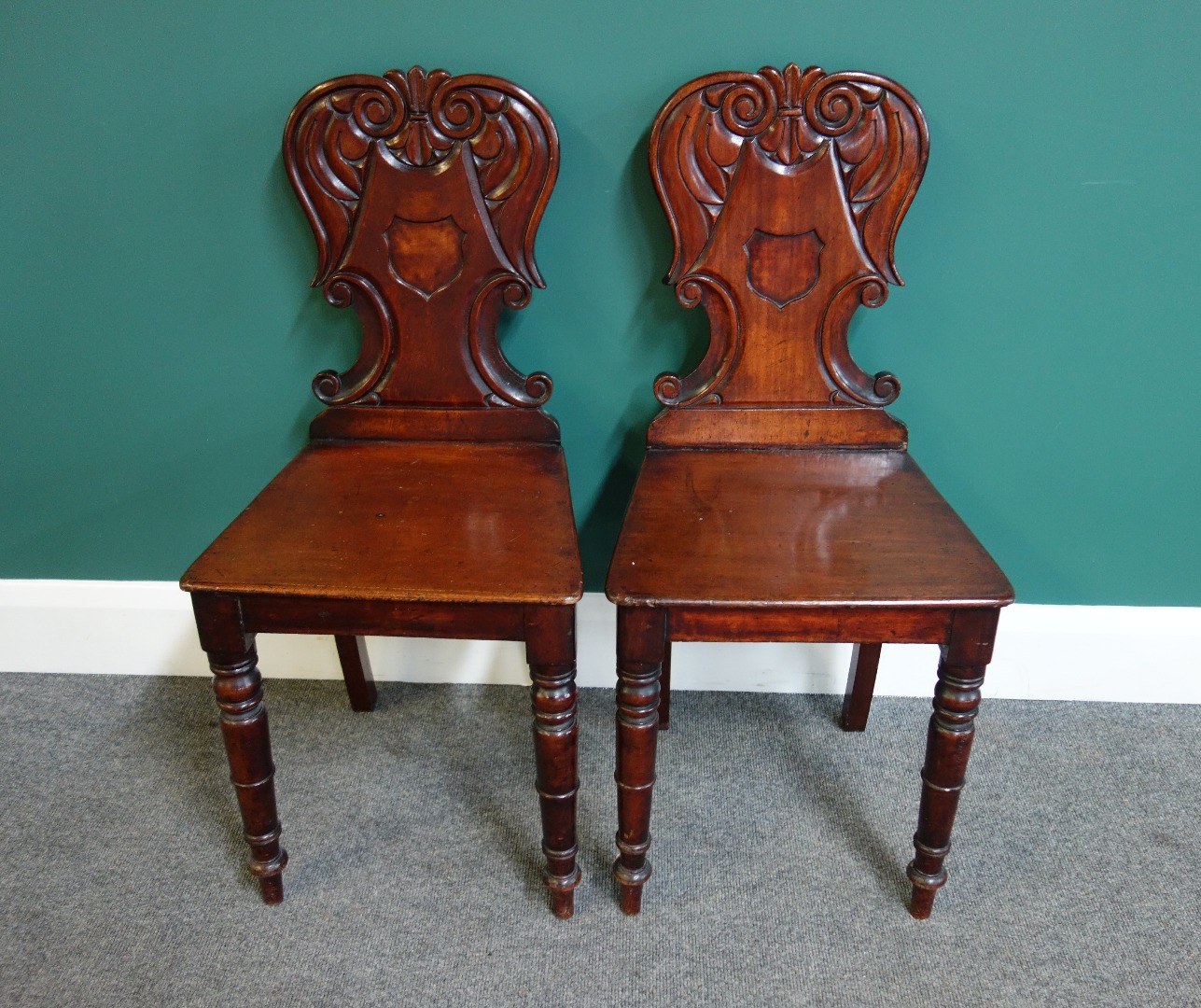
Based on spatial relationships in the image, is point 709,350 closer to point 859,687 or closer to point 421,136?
point 421,136

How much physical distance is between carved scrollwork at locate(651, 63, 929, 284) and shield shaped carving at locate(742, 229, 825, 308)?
83 mm

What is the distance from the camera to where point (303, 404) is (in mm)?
1905

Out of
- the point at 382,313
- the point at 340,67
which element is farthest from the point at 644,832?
the point at 340,67

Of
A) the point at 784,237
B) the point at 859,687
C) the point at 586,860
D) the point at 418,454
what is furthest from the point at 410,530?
the point at 859,687

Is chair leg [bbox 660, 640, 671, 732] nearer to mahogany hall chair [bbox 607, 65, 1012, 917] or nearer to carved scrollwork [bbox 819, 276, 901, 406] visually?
mahogany hall chair [bbox 607, 65, 1012, 917]

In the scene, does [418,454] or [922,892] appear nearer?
[922,892]

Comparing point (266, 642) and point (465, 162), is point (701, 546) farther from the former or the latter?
point (266, 642)

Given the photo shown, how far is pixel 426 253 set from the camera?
1675mm

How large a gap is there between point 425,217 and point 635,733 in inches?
35.2

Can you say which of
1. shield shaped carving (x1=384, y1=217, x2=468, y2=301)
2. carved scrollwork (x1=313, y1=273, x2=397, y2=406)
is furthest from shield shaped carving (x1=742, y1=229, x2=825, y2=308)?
carved scrollwork (x1=313, y1=273, x2=397, y2=406)

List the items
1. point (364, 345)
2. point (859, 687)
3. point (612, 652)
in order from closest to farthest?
point (364, 345), point (859, 687), point (612, 652)

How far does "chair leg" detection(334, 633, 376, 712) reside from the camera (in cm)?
195

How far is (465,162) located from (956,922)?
1.42 meters

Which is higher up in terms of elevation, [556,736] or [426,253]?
[426,253]
